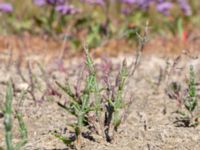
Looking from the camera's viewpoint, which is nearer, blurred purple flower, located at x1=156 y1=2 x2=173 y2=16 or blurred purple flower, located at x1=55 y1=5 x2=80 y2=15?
blurred purple flower, located at x1=55 y1=5 x2=80 y2=15

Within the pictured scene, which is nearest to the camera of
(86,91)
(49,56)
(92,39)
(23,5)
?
(86,91)

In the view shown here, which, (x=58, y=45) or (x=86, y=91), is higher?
(x=58, y=45)

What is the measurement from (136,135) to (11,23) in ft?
10.6

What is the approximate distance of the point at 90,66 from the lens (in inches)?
80.6

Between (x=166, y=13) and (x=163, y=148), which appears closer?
(x=163, y=148)

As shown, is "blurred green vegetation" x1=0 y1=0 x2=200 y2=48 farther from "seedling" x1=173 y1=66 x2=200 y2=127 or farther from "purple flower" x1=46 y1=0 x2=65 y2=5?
"seedling" x1=173 y1=66 x2=200 y2=127

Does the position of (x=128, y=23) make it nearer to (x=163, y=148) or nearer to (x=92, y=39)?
(x=92, y=39)

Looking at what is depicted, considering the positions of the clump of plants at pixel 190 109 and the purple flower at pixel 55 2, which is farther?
the purple flower at pixel 55 2

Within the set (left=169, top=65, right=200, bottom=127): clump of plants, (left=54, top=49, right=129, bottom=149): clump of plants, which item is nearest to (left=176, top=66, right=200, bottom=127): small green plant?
(left=169, top=65, right=200, bottom=127): clump of plants

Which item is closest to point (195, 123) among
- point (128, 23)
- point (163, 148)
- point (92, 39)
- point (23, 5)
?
point (163, 148)

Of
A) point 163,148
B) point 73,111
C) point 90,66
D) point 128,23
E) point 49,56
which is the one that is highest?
point 128,23

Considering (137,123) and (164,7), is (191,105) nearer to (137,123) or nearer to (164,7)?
(137,123)

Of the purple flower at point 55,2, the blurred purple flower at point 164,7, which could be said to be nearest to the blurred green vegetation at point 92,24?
the blurred purple flower at point 164,7

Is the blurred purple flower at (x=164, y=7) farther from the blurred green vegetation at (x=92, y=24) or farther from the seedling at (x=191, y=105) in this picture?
the seedling at (x=191, y=105)
